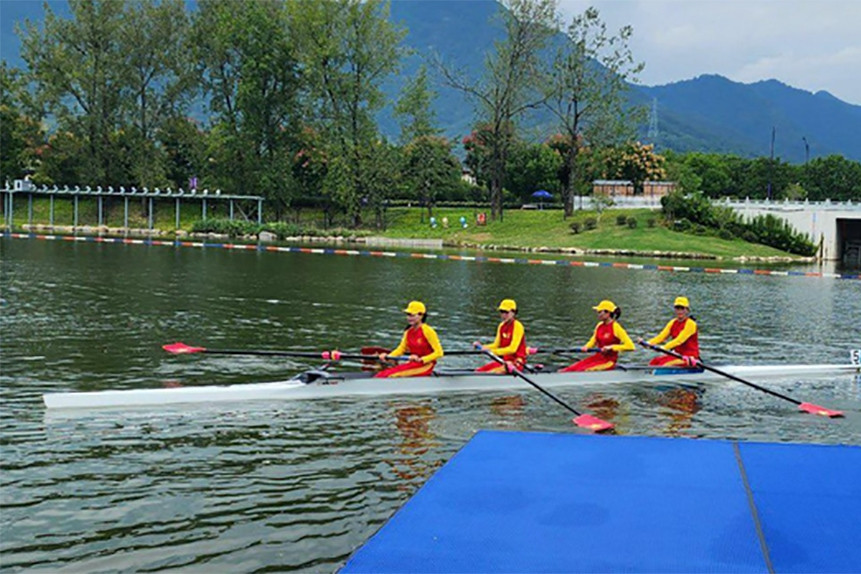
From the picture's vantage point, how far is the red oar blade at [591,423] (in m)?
14.4

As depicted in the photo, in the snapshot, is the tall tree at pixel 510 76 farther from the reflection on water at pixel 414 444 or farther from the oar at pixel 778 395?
the reflection on water at pixel 414 444

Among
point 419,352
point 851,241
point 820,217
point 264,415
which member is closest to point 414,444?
point 264,415

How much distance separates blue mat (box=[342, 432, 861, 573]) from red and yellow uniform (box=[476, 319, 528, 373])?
5.23 meters

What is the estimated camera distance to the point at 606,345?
749 inches

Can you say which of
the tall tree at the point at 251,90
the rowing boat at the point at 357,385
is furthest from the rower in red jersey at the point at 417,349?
the tall tree at the point at 251,90

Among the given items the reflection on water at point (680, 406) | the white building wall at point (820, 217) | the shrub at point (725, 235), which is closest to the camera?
the reflection on water at point (680, 406)

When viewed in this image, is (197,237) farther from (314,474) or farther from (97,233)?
(314,474)

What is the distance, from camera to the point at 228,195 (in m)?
87.9

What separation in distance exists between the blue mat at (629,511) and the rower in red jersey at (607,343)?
5.98 metres

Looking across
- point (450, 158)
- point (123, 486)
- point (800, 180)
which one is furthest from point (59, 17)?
point (800, 180)

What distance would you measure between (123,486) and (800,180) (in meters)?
146

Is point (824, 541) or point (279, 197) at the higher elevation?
point (279, 197)

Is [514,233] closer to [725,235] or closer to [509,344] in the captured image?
[725,235]

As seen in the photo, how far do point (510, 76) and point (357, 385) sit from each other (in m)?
70.4
